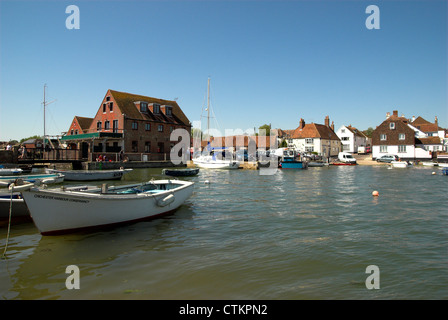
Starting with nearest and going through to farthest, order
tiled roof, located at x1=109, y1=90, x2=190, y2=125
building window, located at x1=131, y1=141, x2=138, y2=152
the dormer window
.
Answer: building window, located at x1=131, y1=141, x2=138, y2=152, tiled roof, located at x1=109, y1=90, x2=190, y2=125, the dormer window

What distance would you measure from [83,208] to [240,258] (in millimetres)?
5140

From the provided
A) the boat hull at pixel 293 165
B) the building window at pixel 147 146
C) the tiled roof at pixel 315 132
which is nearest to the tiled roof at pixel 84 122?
the building window at pixel 147 146

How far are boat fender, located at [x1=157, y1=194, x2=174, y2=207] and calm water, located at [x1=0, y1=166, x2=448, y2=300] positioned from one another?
0.74 m

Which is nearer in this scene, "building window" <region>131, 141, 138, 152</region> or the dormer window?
"building window" <region>131, 141, 138, 152</region>

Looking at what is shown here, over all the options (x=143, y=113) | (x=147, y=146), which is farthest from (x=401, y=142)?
(x=143, y=113)

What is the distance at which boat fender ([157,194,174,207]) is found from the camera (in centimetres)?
1159

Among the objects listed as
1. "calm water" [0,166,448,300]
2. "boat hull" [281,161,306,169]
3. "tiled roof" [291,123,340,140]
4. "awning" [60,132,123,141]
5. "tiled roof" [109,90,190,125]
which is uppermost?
"tiled roof" [109,90,190,125]

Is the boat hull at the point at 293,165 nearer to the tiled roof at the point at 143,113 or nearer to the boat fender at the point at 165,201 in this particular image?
the tiled roof at the point at 143,113

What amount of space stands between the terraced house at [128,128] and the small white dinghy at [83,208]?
3270 cm

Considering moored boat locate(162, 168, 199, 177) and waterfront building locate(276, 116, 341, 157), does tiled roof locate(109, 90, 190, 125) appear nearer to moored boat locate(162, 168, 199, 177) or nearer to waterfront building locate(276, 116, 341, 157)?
moored boat locate(162, 168, 199, 177)

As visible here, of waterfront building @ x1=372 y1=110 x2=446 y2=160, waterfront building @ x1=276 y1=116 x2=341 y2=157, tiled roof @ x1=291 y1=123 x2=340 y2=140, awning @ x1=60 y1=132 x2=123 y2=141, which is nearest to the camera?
awning @ x1=60 y1=132 x2=123 y2=141

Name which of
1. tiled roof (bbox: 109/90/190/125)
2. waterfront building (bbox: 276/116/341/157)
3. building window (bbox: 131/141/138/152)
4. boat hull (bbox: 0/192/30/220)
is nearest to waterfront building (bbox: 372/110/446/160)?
waterfront building (bbox: 276/116/341/157)

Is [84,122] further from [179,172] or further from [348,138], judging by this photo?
[348,138]

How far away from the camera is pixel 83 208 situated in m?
9.26
